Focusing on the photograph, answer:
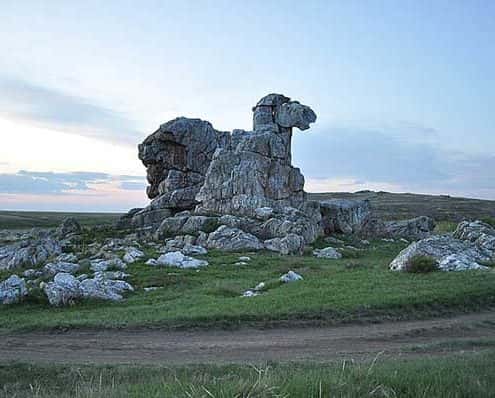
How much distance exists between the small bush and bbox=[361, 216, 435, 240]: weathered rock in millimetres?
32731

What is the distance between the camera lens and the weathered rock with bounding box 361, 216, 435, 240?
2336 inches

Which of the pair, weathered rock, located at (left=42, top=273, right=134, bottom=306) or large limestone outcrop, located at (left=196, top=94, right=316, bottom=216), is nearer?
weathered rock, located at (left=42, top=273, right=134, bottom=306)

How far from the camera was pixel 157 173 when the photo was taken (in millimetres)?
68500

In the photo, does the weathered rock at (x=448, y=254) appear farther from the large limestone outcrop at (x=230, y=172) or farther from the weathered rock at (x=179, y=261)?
the large limestone outcrop at (x=230, y=172)

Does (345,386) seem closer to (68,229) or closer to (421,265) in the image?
(421,265)

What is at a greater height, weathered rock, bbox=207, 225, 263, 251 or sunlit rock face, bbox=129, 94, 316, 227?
sunlit rock face, bbox=129, 94, 316, 227

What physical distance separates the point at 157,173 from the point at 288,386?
2504 inches

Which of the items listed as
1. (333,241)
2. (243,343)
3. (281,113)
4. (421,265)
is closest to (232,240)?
(333,241)

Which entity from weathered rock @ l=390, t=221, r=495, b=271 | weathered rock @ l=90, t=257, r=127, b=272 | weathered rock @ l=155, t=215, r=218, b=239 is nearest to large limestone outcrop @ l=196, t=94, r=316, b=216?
weathered rock @ l=155, t=215, r=218, b=239

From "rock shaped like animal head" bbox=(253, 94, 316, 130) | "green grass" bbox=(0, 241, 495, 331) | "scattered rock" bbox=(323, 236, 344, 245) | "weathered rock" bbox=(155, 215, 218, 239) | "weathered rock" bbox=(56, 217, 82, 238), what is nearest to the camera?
"green grass" bbox=(0, 241, 495, 331)

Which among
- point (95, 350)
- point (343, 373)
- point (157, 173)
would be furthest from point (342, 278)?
point (157, 173)

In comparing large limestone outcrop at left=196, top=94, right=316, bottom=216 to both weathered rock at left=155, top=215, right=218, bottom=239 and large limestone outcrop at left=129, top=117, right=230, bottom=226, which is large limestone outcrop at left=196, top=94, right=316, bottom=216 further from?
large limestone outcrop at left=129, top=117, right=230, bottom=226

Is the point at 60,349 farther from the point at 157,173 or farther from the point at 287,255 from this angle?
the point at 157,173

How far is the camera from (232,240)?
40.7m
